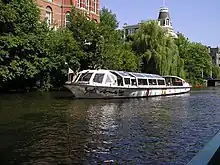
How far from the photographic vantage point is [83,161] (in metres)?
8.89

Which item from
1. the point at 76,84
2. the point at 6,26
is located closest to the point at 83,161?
the point at 76,84

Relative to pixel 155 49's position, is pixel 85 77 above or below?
below

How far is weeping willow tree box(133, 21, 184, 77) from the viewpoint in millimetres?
51909

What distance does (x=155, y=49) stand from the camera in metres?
52.6

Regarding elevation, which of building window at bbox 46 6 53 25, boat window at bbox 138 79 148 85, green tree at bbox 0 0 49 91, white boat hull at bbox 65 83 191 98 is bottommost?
white boat hull at bbox 65 83 191 98

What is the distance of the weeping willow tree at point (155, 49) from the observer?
5191 centimetres

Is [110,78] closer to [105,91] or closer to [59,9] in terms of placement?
[105,91]

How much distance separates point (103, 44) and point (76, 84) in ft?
43.8

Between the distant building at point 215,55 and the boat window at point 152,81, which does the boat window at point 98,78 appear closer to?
the boat window at point 152,81

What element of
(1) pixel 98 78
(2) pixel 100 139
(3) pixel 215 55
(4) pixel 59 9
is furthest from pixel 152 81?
(3) pixel 215 55

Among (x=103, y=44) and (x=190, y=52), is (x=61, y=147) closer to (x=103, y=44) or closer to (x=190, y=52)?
(x=103, y=44)

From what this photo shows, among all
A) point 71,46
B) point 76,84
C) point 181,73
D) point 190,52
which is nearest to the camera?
point 76,84

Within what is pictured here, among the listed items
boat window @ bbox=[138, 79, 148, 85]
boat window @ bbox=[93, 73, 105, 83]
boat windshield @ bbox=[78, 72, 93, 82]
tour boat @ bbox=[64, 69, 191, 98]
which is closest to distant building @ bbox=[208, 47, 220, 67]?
tour boat @ bbox=[64, 69, 191, 98]

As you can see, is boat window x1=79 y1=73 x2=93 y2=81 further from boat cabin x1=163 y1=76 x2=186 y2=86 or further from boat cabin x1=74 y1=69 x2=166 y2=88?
boat cabin x1=163 y1=76 x2=186 y2=86
